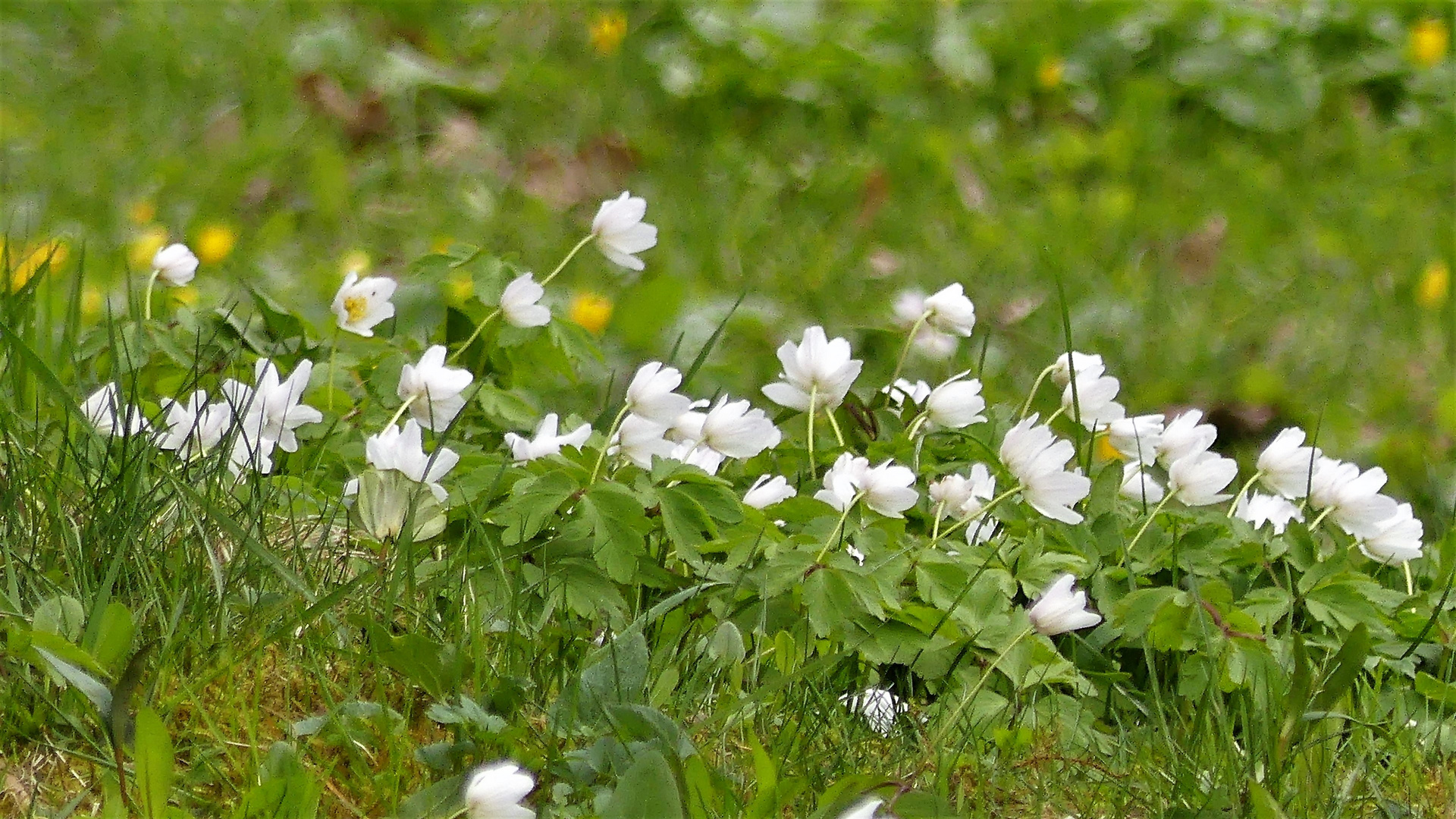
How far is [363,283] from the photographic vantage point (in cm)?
242

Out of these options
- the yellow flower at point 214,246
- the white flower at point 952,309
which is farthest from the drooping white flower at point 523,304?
the yellow flower at point 214,246

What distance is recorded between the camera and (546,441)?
7.23ft

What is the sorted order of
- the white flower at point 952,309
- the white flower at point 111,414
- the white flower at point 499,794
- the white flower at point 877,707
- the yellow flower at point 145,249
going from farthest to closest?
1. the yellow flower at point 145,249
2. the white flower at point 952,309
3. the white flower at point 111,414
4. the white flower at point 877,707
5. the white flower at point 499,794

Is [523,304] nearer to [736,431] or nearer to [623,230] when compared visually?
[623,230]

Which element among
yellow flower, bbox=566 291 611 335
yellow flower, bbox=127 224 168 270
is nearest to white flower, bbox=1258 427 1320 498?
yellow flower, bbox=566 291 611 335

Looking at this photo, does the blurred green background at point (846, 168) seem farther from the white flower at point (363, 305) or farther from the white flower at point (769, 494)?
the white flower at point (769, 494)

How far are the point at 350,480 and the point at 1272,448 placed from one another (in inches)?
49.3

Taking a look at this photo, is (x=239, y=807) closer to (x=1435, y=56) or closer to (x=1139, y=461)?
(x=1139, y=461)

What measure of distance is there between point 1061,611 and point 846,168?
293 cm

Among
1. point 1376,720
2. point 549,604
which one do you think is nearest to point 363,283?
point 549,604

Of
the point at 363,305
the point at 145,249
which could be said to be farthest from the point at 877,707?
the point at 145,249

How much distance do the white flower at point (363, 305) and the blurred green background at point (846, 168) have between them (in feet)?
3.12

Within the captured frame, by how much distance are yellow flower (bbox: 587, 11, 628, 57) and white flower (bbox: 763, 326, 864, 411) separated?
10.2ft

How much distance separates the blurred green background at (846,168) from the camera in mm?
3812
